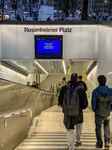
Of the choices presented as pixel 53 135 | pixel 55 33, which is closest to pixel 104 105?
pixel 53 135

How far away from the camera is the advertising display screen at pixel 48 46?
13047 millimetres

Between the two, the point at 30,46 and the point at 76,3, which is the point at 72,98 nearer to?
the point at 30,46

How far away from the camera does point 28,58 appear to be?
13.2 m

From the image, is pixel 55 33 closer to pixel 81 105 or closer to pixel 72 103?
pixel 81 105

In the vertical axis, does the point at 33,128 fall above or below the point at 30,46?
below

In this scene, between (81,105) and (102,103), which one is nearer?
(102,103)

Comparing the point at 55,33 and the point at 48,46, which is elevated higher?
the point at 55,33

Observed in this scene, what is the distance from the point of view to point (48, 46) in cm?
1350

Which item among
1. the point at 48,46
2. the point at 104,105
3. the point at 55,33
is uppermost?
the point at 55,33

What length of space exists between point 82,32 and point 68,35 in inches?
29.9

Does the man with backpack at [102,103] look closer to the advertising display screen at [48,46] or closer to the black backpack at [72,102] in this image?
the black backpack at [72,102]

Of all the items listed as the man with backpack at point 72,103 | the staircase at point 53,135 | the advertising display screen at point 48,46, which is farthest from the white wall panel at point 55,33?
the man with backpack at point 72,103

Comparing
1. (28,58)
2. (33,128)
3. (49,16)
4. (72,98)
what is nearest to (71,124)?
(72,98)

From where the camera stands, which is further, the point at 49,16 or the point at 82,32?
the point at 49,16
